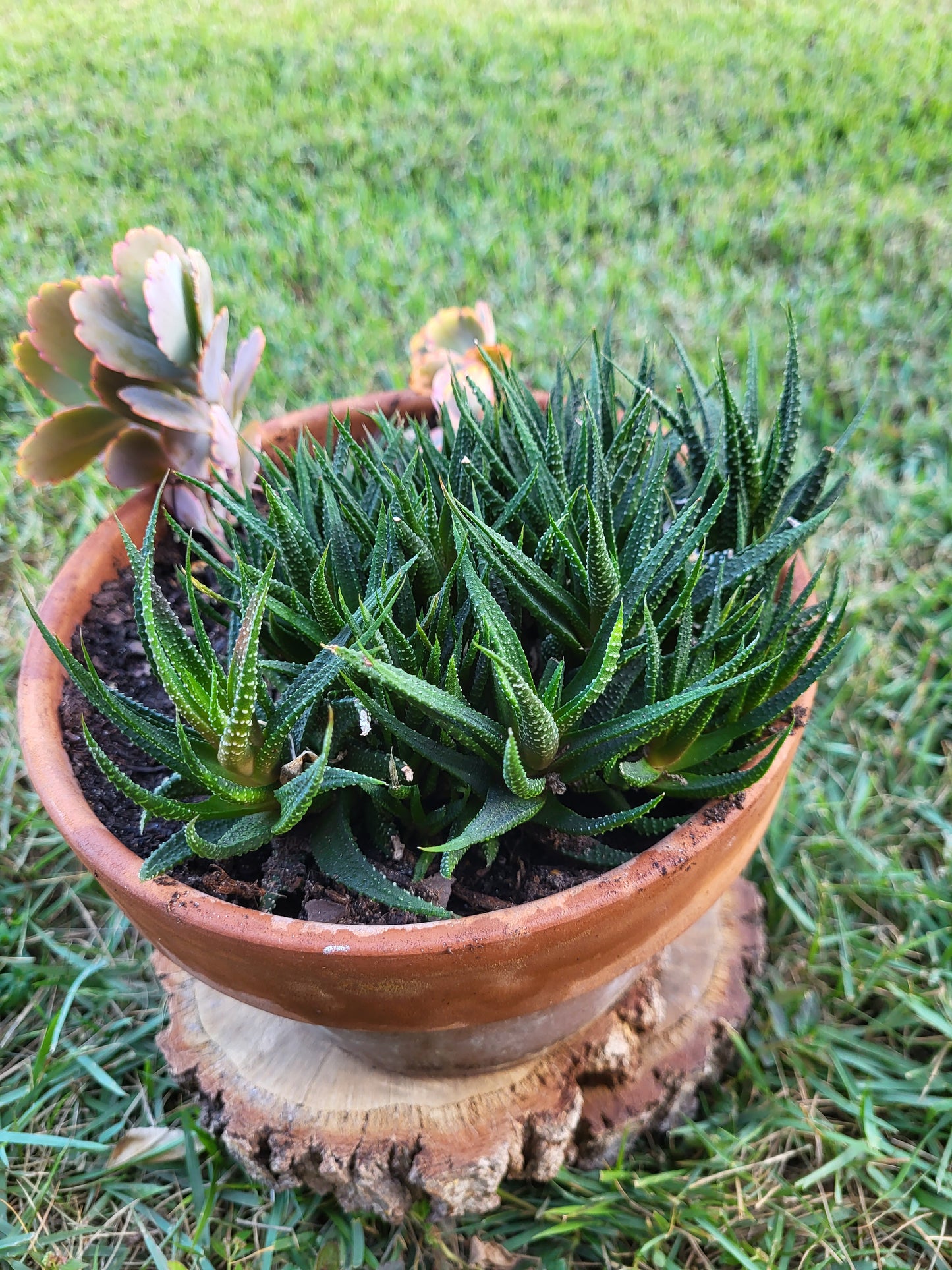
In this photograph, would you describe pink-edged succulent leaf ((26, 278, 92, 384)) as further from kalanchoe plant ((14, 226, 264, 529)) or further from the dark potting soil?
the dark potting soil

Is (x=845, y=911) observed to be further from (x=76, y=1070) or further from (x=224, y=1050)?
(x=76, y=1070)

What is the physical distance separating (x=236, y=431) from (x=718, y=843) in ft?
1.92

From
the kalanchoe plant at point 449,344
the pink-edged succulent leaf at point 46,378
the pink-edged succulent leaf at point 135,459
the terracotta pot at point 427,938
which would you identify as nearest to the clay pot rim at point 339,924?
the terracotta pot at point 427,938

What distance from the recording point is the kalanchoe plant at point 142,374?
0.84 metres

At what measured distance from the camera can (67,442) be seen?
2.99 feet

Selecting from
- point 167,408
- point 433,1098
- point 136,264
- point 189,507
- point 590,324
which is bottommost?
point 433,1098

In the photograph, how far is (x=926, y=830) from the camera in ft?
3.69

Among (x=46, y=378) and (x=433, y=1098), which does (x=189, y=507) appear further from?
(x=433, y=1098)

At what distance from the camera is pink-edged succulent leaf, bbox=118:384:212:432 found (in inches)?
33.1

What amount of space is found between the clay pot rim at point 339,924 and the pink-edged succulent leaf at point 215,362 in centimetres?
31

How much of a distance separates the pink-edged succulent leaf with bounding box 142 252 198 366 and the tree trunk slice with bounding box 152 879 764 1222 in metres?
0.62

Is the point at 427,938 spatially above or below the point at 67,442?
below

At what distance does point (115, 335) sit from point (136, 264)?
2.7 inches

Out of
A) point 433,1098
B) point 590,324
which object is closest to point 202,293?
point 433,1098
